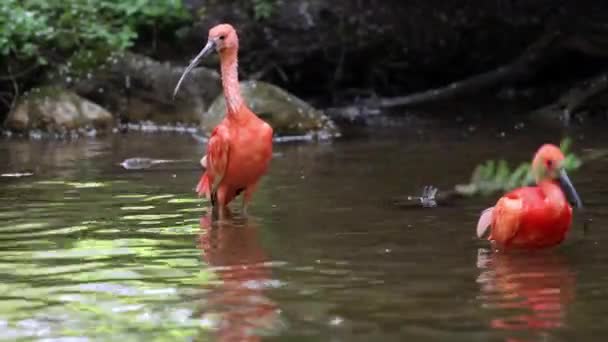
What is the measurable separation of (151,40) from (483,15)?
5366 millimetres

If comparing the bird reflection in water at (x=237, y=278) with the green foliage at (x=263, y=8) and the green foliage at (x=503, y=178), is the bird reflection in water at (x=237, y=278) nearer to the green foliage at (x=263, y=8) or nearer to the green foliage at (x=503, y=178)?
the green foliage at (x=503, y=178)

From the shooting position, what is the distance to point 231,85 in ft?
30.7

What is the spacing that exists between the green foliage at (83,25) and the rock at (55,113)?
0.55m

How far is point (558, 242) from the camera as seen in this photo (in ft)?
23.1

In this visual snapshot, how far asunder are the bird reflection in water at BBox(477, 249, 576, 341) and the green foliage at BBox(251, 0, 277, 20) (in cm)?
1159

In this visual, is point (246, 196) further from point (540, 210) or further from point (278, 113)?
point (278, 113)

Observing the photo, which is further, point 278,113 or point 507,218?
point 278,113

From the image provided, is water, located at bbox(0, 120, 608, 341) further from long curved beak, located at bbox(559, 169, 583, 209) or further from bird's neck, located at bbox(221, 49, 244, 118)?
bird's neck, located at bbox(221, 49, 244, 118)

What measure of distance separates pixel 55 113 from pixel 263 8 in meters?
3.62

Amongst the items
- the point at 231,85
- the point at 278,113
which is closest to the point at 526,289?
the point at 231,85

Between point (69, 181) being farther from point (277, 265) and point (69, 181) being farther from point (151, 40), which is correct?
point (151, 40)

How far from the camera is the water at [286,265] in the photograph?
17.4 feet

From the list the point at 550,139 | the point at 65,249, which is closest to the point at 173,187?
the point at 65,249

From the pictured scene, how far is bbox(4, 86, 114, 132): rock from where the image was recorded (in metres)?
16.7
